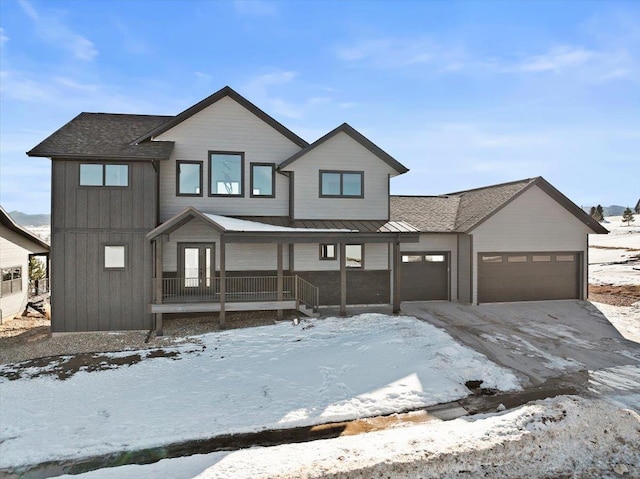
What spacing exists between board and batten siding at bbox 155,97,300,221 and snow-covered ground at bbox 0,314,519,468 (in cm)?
547

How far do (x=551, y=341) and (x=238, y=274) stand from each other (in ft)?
34.4

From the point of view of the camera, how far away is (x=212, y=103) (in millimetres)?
14852

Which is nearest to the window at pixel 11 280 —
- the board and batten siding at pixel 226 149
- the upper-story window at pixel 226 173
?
the board and batten siding at pixel 226 149

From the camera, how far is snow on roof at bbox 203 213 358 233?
12.6 m

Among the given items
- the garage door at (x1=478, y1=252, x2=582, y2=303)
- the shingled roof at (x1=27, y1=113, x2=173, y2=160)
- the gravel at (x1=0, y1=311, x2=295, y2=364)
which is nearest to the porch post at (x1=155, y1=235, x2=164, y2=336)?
the gravel at (x1=0, y1=311, x2=295, y2=364)

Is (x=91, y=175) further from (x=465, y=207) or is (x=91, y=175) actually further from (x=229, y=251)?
(x=465, y=207)

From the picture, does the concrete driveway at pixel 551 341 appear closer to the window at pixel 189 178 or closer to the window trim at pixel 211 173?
the window trim at pixel 211 173

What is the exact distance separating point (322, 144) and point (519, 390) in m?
10.6

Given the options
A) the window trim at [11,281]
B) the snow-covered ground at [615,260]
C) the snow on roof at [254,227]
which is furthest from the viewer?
the snow-covered ground at [615,260]

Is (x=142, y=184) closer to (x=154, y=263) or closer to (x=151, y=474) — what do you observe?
(x=154, y=263)

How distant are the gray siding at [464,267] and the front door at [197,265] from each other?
396 inches

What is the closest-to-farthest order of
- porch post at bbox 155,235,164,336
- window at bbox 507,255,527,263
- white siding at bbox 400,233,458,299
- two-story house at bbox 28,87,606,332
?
porch post at bbox 155,235,164,336, two-story house at bbox 28,87,606,332, window at bbox 507,255,527,263, white siding at bbox 400,233,458,299

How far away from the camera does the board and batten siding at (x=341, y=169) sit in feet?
50.3

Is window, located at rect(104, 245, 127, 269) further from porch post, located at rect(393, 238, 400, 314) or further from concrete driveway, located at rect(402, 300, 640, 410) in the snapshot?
concrete driveway, located at rect(402, 300, 640, 410)
